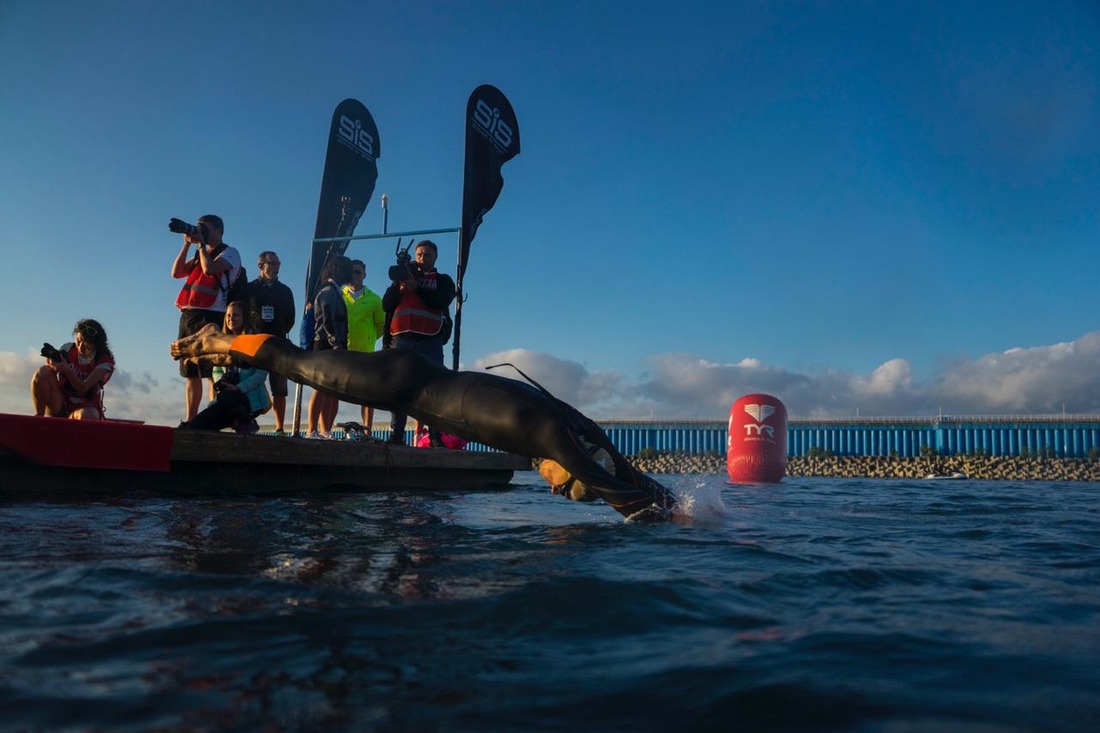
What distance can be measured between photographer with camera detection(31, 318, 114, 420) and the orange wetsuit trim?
9.03ft

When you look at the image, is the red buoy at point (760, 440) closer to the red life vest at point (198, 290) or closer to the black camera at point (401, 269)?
the black camera at point (401, 269)

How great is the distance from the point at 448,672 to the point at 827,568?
179 centimetres

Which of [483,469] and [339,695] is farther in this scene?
[483,469]

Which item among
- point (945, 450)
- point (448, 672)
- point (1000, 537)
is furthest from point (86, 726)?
point (945, 450)

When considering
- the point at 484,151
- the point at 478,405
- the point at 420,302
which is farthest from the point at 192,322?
the point at 484,151

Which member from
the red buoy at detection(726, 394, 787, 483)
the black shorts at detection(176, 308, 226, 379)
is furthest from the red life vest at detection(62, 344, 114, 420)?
the red buoy at detection(726, 394, 787, 483)

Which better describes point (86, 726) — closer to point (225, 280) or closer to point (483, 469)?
point (225, 280)

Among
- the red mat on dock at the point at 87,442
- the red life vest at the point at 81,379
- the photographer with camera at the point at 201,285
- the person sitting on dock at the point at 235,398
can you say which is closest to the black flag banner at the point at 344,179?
the photographer with camera at the point at 201,285

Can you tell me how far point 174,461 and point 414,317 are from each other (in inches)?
103

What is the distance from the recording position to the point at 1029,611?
2162 millimetres

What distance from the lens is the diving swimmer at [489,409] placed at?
359cm

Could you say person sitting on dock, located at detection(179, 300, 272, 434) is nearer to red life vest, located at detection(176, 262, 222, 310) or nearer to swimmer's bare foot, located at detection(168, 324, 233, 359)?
red life vest, located at detection(176, 262, 222, 310)

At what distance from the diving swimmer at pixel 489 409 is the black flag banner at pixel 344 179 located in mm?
7733

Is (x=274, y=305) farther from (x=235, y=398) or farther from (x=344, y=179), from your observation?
(x=344, y=179)
